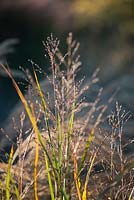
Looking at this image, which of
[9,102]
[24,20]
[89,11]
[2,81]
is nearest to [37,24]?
[24,20]

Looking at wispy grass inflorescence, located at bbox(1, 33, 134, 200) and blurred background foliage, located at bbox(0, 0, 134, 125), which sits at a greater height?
blurred background foliage, located at bbox(0, 0, 134, 125)

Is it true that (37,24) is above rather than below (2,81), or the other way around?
above

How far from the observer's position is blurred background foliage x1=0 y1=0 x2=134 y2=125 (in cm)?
307

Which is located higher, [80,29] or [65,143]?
[80,29]

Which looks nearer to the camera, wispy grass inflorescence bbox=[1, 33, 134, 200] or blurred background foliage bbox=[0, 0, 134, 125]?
wispy grass inflorescence bbox=[1, 33, 134, 200]

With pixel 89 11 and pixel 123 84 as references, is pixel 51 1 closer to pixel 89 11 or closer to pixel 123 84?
pixel 89 11

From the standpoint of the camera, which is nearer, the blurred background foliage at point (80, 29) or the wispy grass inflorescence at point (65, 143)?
the wispy grass inflorescence at point (65, 143)

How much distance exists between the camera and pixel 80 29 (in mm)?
3521

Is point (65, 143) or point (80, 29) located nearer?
point (65, 143)

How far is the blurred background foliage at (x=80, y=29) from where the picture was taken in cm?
307

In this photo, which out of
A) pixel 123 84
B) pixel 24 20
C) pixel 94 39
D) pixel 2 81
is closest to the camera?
pixel 123 84

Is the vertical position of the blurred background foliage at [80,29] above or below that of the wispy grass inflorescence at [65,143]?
above

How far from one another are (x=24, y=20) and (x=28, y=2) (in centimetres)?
18

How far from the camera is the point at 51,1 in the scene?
372cm
